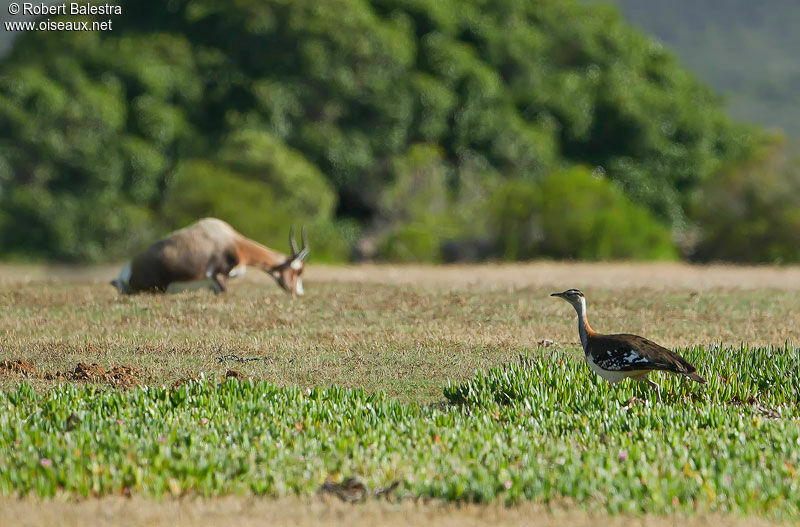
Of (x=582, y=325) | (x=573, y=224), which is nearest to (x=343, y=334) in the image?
(x=582, y=325)

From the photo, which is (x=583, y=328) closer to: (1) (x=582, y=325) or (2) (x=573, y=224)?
(1) (x=582, y=325)

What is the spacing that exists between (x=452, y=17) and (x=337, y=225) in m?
12.1

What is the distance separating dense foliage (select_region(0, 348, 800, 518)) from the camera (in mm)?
7684

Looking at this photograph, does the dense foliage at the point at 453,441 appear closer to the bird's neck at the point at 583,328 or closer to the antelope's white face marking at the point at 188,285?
the bird's neck at the point at 583,328

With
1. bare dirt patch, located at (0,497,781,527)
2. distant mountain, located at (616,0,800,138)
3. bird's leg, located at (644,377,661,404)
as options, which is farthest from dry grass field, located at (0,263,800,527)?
distant mountain, located at (616,0,800,138)

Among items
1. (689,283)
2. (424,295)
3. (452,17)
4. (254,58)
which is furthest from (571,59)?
(424,295)

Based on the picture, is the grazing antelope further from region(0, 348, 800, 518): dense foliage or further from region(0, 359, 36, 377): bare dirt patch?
region(0, 348, 800, 518): dense foliage

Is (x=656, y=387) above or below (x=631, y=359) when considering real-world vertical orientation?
below

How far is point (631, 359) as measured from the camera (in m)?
10.4

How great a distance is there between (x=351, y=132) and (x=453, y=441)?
37638 mm

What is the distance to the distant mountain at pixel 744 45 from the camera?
460 ft

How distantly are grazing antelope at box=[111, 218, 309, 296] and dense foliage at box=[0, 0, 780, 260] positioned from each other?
14620mm

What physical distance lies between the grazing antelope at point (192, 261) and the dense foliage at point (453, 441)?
9.23m

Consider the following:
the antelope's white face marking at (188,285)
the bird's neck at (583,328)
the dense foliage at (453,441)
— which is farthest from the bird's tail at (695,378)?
the antelope's white face marking at (188,285)
